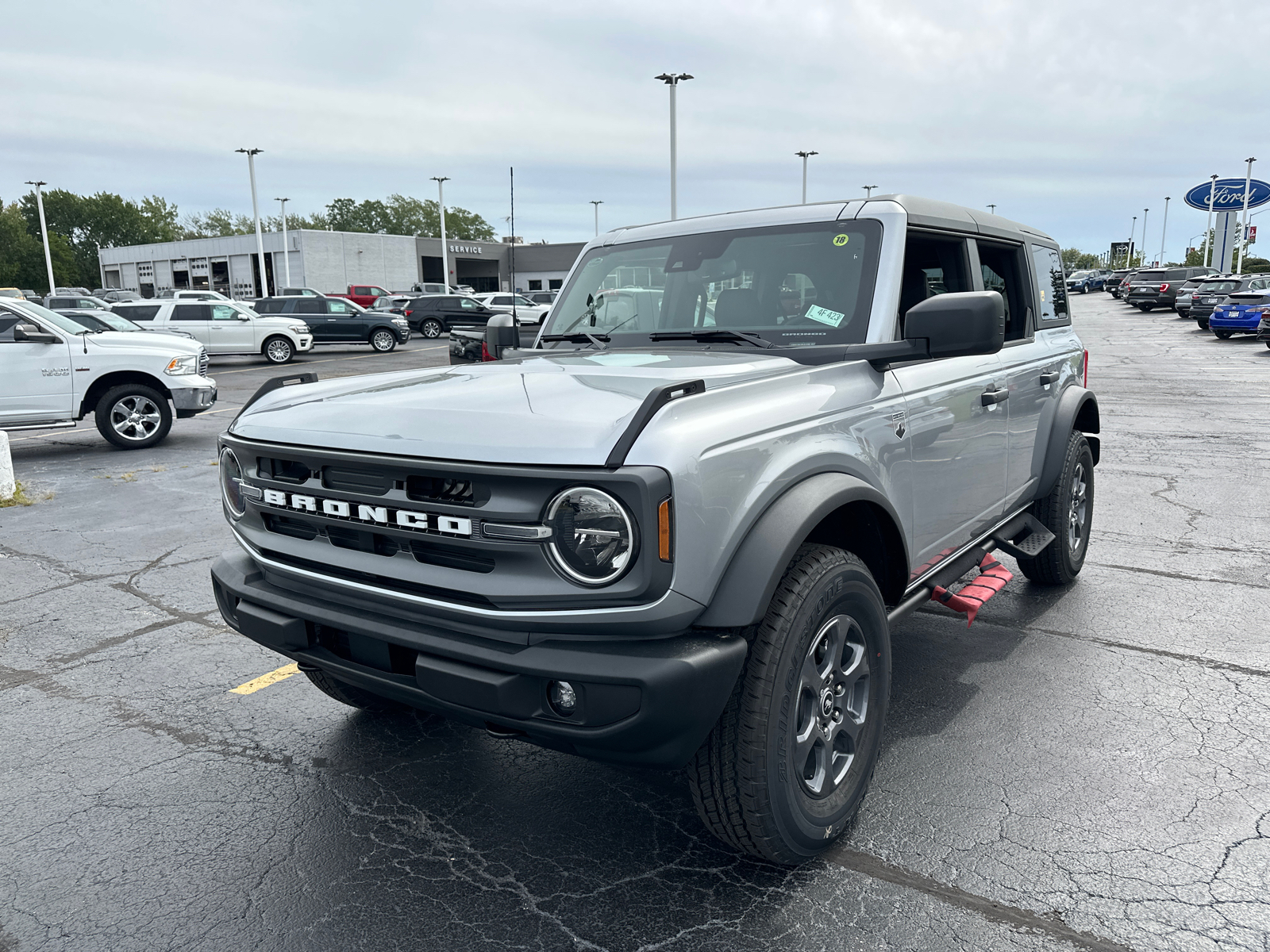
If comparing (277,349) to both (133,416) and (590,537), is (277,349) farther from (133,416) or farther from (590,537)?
(590,537)

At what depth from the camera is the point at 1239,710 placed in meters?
3.68

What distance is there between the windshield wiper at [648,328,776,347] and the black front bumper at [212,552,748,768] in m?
1.42

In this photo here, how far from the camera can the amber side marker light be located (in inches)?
83.2

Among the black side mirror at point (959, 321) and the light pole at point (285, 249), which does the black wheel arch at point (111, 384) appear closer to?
the black side mirror at point (959, 321)

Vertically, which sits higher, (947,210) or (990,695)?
(947,210)

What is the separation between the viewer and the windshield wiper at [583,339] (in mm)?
3807

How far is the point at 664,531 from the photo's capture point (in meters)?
2.12

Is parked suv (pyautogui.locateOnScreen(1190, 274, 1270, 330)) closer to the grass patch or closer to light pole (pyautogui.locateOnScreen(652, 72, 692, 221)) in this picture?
light pole (pyautogui.locateOnScreen(652, 72, 692, 221))

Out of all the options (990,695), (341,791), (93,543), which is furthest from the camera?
(93,543)

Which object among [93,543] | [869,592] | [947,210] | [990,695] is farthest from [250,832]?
[93,543]

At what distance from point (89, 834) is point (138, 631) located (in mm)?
2111

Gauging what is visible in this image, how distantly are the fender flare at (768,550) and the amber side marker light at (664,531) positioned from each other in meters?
0.20

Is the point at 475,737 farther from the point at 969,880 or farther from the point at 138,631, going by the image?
the point at 138,631

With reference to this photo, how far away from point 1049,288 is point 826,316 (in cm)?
248
